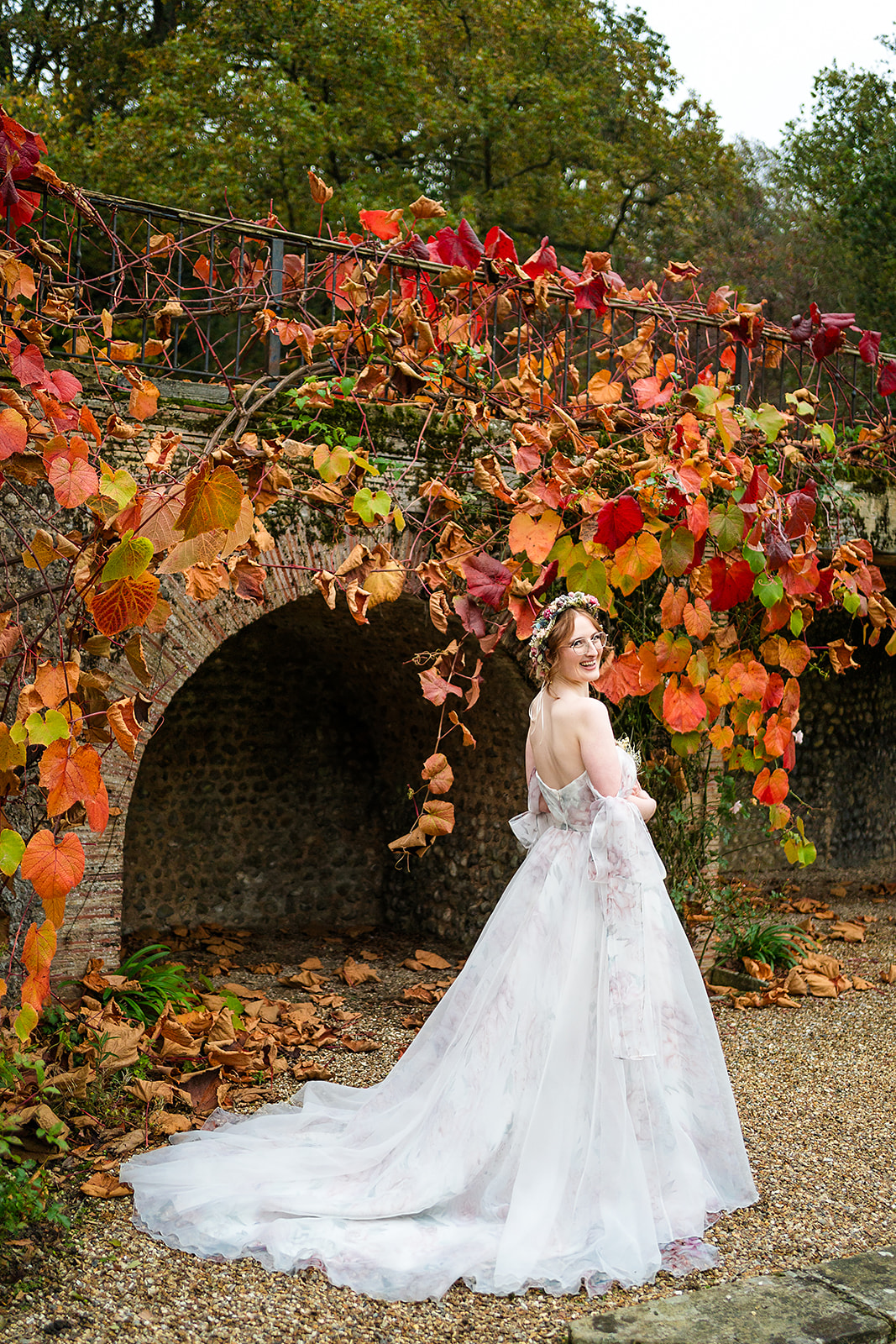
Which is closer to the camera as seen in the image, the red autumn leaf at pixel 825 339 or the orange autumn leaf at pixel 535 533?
the orange autumn leaf at pixel 535 533

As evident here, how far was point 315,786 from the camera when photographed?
7.03m

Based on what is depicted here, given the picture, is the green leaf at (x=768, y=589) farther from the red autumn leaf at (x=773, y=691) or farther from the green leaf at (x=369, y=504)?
the green leaf at (x=369, y=504)

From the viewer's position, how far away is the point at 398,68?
12.5 m

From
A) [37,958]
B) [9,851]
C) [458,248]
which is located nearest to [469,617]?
[458,248]

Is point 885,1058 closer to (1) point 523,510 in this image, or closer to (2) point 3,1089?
(1) point 523,510

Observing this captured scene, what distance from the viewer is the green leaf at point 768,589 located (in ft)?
15.6

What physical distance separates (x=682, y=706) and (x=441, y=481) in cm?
142

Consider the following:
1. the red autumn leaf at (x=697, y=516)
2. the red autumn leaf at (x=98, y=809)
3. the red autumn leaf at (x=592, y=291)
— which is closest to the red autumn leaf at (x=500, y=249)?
the red autumn leaf at (x=592, y=291)

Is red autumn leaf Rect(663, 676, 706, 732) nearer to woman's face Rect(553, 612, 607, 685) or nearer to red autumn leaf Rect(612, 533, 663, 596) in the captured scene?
red autumn leaf Rect(612, 533, 663, 596)

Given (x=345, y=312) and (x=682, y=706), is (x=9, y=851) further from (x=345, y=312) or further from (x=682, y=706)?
(x=682, y=706)

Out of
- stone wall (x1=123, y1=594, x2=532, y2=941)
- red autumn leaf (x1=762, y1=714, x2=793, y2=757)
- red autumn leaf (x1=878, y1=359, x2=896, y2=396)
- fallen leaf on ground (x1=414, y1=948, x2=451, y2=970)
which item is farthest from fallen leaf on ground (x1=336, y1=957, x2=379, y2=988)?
red autumn leaf (x1=878, y1=359, x2=896, y2=396)

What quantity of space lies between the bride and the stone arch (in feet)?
7.19

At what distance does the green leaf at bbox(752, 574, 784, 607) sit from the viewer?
187 inches

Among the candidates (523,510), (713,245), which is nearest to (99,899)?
(523,510)
